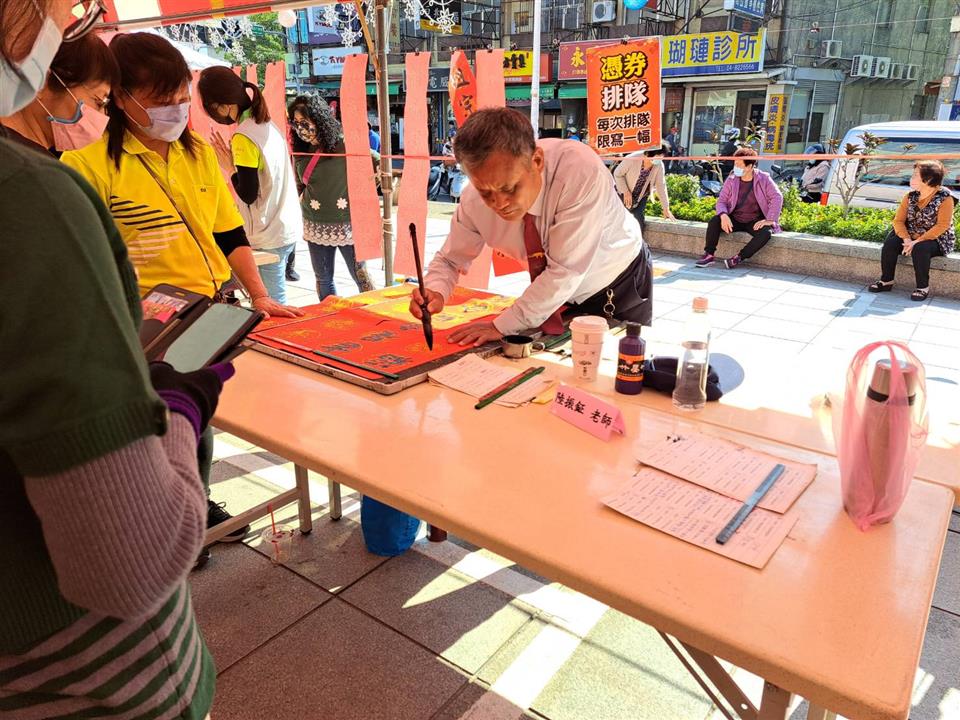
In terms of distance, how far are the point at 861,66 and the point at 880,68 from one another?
43.9 inches

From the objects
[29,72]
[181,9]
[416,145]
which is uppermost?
[181,9]

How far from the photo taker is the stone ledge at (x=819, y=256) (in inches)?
228

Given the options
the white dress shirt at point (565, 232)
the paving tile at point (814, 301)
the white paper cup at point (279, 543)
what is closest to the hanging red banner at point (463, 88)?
the white dress shirt at point (565, 232)

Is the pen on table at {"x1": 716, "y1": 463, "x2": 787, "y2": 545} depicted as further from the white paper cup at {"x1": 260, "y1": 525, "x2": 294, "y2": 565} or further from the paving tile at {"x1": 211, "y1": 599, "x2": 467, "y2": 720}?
the white paper cup at {"x1": 260, "y1": 525, "x2": 294, "y2": 565}

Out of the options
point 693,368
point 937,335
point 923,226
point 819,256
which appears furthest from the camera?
point 819,256

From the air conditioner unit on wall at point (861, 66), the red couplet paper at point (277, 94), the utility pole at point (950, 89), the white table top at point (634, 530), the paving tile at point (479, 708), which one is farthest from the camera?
the air conditioner unit on wall at point (861, 66)

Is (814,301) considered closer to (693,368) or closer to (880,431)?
(693,368)

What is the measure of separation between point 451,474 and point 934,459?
100cm

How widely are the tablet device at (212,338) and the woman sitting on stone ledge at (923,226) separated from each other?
6217 mm

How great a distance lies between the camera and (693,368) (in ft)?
5.21

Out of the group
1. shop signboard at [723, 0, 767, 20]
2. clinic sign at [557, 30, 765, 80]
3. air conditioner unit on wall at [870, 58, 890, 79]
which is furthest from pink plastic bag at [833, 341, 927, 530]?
air conditioner unit on wall at [870, 58, 890, 79]

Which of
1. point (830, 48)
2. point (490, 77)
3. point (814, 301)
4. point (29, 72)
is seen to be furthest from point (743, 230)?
point (830, 48)

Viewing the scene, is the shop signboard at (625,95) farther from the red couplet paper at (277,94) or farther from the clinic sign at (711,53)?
the clinic sign at (711,53)

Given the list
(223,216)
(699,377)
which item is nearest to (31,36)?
(699,377)
